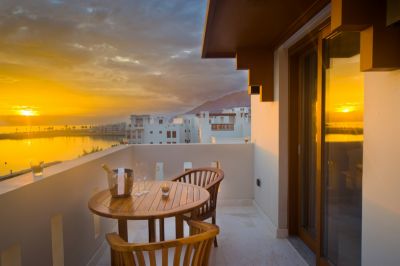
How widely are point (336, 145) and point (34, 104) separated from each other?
586cm

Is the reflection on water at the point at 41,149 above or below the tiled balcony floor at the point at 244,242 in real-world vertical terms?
above

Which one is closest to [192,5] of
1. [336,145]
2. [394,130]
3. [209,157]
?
[209,157]

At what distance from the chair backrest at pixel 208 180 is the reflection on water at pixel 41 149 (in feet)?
3.89

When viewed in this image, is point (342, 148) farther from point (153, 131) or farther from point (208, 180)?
point (153, 131)

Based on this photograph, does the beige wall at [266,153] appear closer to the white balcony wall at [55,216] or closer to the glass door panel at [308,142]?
the glass door panel at [308,142]

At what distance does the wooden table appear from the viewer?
169 centimetres

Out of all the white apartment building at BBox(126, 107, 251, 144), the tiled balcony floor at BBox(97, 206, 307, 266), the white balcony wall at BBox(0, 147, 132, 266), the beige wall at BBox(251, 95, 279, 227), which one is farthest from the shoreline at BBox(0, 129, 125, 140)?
the beige wall at BBox(251, 95, 279, 227)

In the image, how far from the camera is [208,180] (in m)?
3.09

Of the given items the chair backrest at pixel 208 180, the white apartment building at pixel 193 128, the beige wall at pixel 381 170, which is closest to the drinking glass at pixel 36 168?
the chair backrest at pixel 208 180

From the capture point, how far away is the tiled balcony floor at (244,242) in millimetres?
2514

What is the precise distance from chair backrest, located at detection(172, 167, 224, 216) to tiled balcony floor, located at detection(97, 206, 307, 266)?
483 millimetres

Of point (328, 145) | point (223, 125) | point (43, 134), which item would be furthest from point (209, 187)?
point (223, 125)

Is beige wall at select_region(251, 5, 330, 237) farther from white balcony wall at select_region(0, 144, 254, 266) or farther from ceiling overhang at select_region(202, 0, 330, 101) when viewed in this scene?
white balcony wall at select_region(0, 144, 254, 266)

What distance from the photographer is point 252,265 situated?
2.44m
